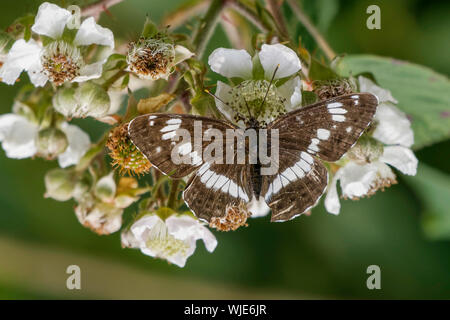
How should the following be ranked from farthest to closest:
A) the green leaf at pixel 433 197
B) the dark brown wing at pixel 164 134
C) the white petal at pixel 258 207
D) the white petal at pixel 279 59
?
1. the green leaf at pixel 433 197
2. the white petal at pixel 258 207
3. the white petal at pixel 279 59
4. the dark brown wing at pixel 164 134

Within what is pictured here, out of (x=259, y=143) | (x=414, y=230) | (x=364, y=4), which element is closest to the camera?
(x=259, y=143)

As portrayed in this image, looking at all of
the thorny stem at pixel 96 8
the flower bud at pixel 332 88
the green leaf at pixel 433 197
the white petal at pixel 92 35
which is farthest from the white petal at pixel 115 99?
the green leaf at pixel 433 197

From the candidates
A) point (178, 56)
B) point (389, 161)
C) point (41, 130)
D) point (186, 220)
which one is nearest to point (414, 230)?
point (389, 161)

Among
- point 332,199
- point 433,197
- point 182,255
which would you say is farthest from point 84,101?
point 433,197

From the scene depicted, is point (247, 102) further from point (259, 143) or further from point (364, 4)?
point (364, 4)

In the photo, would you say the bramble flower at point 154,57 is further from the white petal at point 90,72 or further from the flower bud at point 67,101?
the flower bud at point 67,101

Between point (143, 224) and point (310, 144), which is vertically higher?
point (310, 144)

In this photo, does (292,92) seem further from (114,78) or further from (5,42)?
(5,42)
